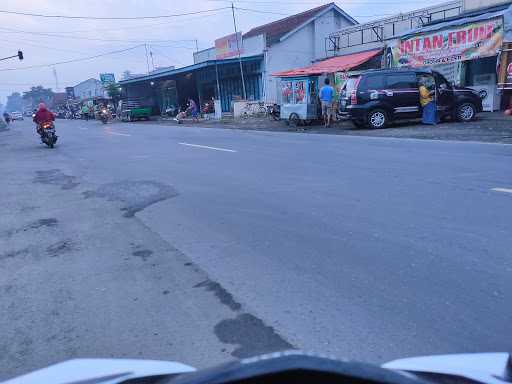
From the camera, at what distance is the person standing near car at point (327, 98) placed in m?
18.7

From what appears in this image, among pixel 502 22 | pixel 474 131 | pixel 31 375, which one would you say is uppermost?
pixel 502 22

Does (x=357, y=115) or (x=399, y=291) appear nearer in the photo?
(x=399, y=291)

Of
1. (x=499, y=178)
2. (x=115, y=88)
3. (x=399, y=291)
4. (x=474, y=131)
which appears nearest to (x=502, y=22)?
(x=474, y=131)

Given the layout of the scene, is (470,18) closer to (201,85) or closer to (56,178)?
(56,178)

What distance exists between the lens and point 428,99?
16.2m

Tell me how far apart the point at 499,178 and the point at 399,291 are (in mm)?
4589

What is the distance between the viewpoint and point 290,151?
11.9 metres

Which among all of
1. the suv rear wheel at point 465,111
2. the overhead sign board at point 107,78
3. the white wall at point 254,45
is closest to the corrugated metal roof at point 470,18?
the suv rear wheel at point 465,111

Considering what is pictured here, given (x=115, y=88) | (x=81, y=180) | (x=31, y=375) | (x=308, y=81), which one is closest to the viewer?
(x=31, y=375)

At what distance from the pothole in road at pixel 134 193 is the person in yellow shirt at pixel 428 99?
37.0 feet

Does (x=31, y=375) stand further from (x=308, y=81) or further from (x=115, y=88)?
(x=115, y=88)

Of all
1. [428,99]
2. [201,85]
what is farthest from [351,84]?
[201,85]

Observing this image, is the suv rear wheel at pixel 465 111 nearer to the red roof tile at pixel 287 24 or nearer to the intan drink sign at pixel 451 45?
the intan drink sign at pixel 451 45

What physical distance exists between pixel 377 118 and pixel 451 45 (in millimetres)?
4907
